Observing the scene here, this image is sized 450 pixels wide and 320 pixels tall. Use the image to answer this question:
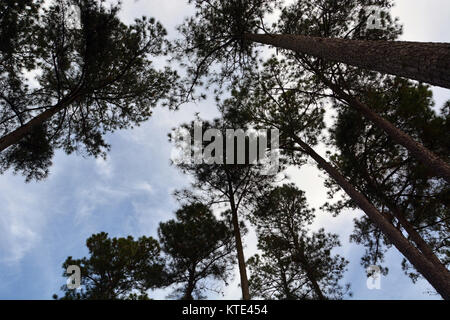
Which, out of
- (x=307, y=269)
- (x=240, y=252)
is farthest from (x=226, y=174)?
(x=307, y=269)

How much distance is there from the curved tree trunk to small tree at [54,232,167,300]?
909cm

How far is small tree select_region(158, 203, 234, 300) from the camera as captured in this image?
887cm

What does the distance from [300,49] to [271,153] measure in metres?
4.38

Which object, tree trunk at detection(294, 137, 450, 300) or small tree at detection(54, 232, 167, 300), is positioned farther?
small tree at detection(54, 232, 167, 300)

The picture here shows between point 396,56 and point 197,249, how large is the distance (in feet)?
27.9

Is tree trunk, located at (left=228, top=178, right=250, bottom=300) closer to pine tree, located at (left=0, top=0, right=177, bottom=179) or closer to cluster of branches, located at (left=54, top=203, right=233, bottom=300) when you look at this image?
cluster of branches, located at (left=54, top=203, right=233, bottom=300)

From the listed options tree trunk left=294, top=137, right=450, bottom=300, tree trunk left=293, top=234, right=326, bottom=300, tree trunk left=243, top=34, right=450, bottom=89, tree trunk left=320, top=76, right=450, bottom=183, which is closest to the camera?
tree trunk left=243, top=34, right=450, bottom=89

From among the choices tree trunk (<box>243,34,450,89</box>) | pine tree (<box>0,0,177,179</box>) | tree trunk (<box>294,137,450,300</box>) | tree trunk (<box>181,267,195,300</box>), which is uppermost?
pine tree (<box>0,0,177,179</box>)

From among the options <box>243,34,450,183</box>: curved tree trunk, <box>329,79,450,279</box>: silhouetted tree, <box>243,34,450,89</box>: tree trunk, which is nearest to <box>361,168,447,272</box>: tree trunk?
<box>329,79,450,279</box>: silhouetted tree

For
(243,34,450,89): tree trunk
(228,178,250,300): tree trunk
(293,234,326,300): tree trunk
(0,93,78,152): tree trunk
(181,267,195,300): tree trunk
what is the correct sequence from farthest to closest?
(293,234,326,300): tree trunk
(181,267,195,300): tree trunk
(228,178,250,300): tree trunk
(0,93,78,152): tree trunk
(243,34,450,89): tree trunk

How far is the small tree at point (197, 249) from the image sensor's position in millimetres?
8867

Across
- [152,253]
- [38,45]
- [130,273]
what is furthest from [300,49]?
[130,273]

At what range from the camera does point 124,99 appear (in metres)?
7.56

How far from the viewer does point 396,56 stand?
270 cm
